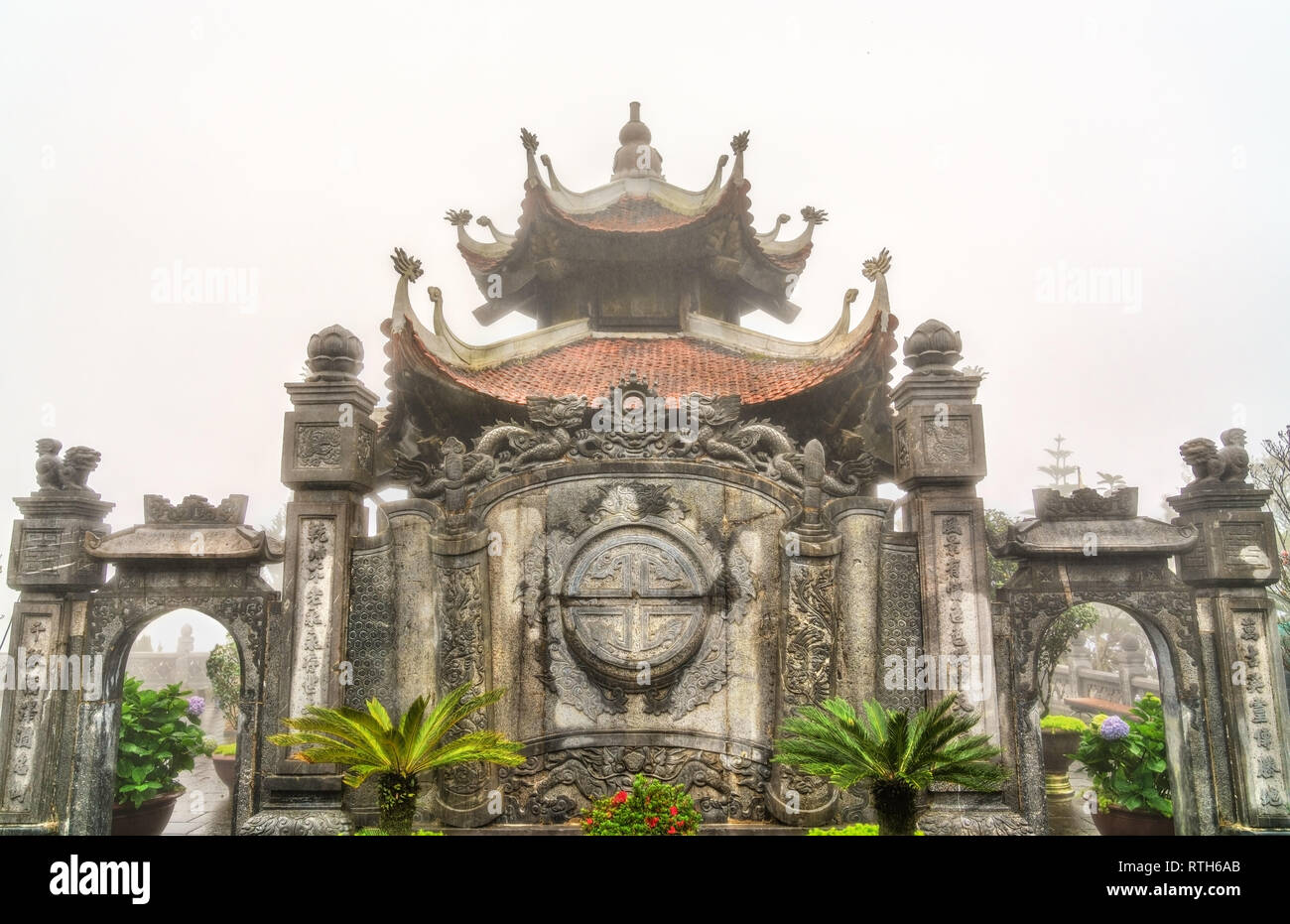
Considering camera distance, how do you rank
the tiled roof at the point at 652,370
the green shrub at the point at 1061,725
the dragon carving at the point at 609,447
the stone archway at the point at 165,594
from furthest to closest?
the green shrub at the point at 1061,725, the tiled roof at the point at 652,370, the dragon carving at the point at 609,447, the stone archway at the point at 165,594

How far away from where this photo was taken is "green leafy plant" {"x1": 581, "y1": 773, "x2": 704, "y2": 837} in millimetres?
7578

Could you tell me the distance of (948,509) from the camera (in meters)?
9.48

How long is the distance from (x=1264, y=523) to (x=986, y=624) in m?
3.27

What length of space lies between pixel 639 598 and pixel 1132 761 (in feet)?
19.9

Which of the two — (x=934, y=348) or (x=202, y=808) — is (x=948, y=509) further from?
(x=202, y=808)

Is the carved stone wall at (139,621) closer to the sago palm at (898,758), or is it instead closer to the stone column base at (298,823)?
the stone column base at (298,823)

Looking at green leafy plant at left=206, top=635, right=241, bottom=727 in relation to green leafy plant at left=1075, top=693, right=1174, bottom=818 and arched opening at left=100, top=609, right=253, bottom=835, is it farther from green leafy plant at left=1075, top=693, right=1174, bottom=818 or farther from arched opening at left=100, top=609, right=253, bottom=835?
green leafy plant at left=1075, top=693, right=1174, bottom=818

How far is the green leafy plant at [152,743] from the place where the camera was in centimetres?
1084

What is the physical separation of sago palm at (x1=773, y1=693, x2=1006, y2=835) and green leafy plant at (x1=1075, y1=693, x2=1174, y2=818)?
3819mm

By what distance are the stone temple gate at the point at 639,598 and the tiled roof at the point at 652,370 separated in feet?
5.01

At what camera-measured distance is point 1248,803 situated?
895cm

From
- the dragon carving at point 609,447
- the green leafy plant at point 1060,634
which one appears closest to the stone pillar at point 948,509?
the dragon carving at point 609,447
